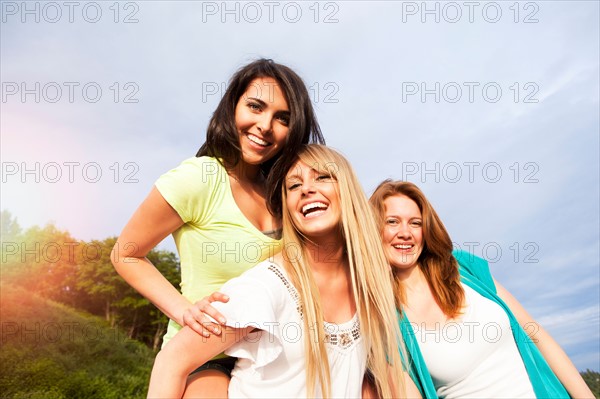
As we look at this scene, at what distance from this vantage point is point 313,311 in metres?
3.13

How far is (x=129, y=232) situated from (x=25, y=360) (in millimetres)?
11337

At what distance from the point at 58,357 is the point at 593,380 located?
12434 millimetres

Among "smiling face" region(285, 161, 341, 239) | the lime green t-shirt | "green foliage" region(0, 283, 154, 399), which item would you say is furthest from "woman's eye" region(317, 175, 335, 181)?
"green foliage" region(0, 283, 154, 399)

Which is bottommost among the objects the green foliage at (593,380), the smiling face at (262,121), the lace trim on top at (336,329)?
the green foliage at (593,380)

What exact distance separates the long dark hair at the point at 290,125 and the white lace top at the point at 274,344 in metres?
0.77

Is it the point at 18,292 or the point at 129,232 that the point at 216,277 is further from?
the point at 18,292

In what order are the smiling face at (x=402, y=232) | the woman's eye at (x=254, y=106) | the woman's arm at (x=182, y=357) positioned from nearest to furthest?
the woman's arm at (x=182, y=357), the woman's eye at (x=254, y=106), the smiling face at (x=402, y=232)

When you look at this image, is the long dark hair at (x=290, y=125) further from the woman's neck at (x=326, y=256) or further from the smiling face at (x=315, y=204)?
the woman's neck at (x=326, y=256)

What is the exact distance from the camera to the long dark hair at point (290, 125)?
3723mm

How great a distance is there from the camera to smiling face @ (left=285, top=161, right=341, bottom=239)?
3361mm

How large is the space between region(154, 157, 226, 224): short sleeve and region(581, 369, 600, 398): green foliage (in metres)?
6.81

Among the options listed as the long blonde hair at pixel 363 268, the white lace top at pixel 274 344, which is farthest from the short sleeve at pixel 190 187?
the white lace top at pixel 274 344

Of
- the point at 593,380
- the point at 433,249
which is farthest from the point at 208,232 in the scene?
the point at 593,380

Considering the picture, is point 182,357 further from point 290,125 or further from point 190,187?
point 290,125
